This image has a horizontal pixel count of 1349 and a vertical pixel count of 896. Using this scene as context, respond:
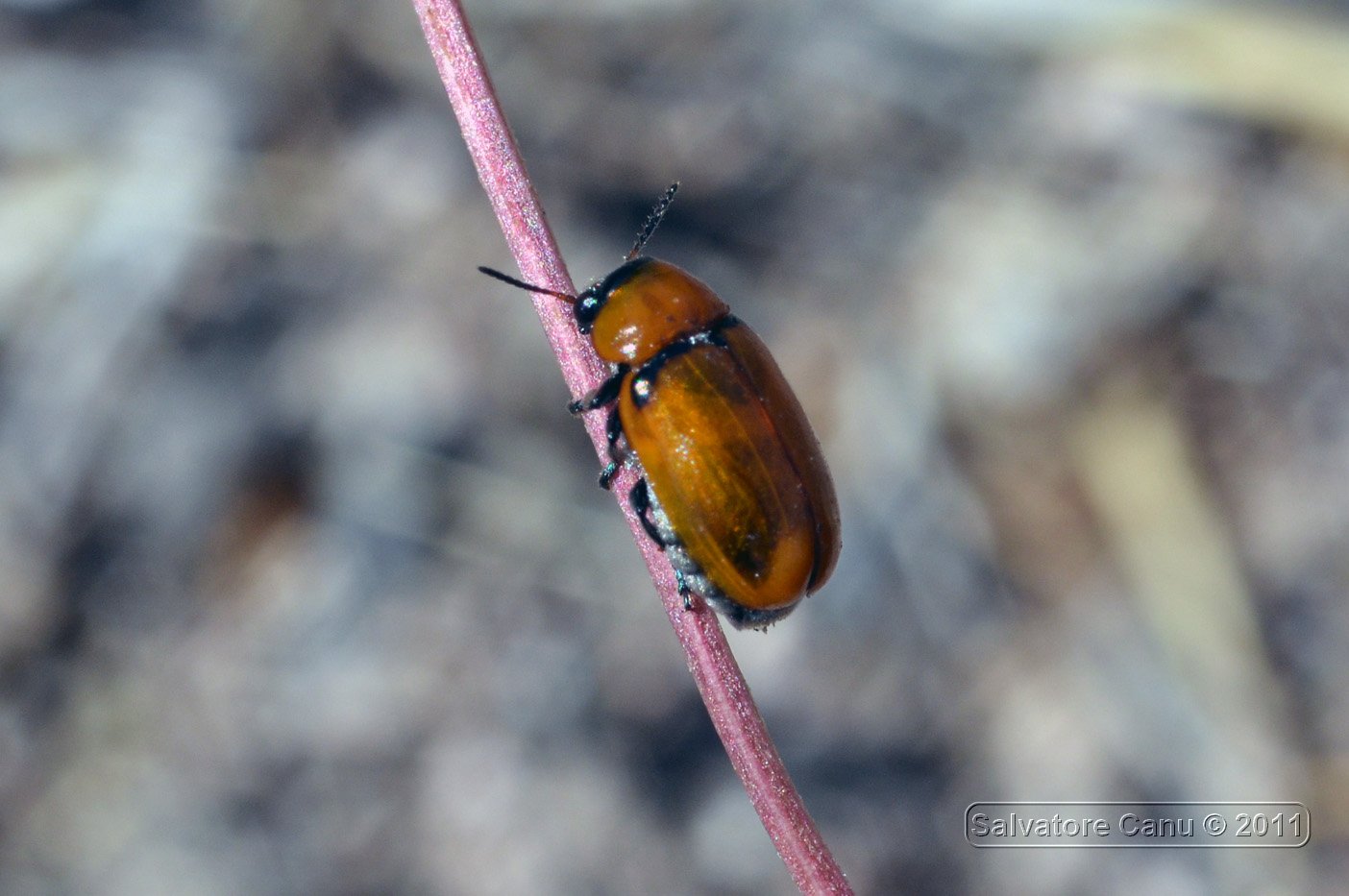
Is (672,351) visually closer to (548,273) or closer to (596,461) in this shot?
(548,273)

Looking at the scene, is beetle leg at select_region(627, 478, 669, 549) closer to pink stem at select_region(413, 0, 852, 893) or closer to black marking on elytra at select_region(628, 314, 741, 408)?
black marking on elytra at select_region(628, 314, 741, 408)

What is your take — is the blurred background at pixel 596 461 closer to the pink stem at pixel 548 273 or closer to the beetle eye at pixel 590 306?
the beetle eye at pixel 590 306

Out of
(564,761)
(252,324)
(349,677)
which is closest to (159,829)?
(349,677)

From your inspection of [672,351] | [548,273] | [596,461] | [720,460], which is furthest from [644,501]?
[596,461]

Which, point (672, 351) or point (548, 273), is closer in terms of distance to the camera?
point (548, 273)

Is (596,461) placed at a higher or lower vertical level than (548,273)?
lower

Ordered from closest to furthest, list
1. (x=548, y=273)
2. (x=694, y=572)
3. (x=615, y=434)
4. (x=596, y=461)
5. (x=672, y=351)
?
(x=548, y=273), (x=694, y=572), (x=615, y=434), (x=672, y=351), (x=596, y=461)
